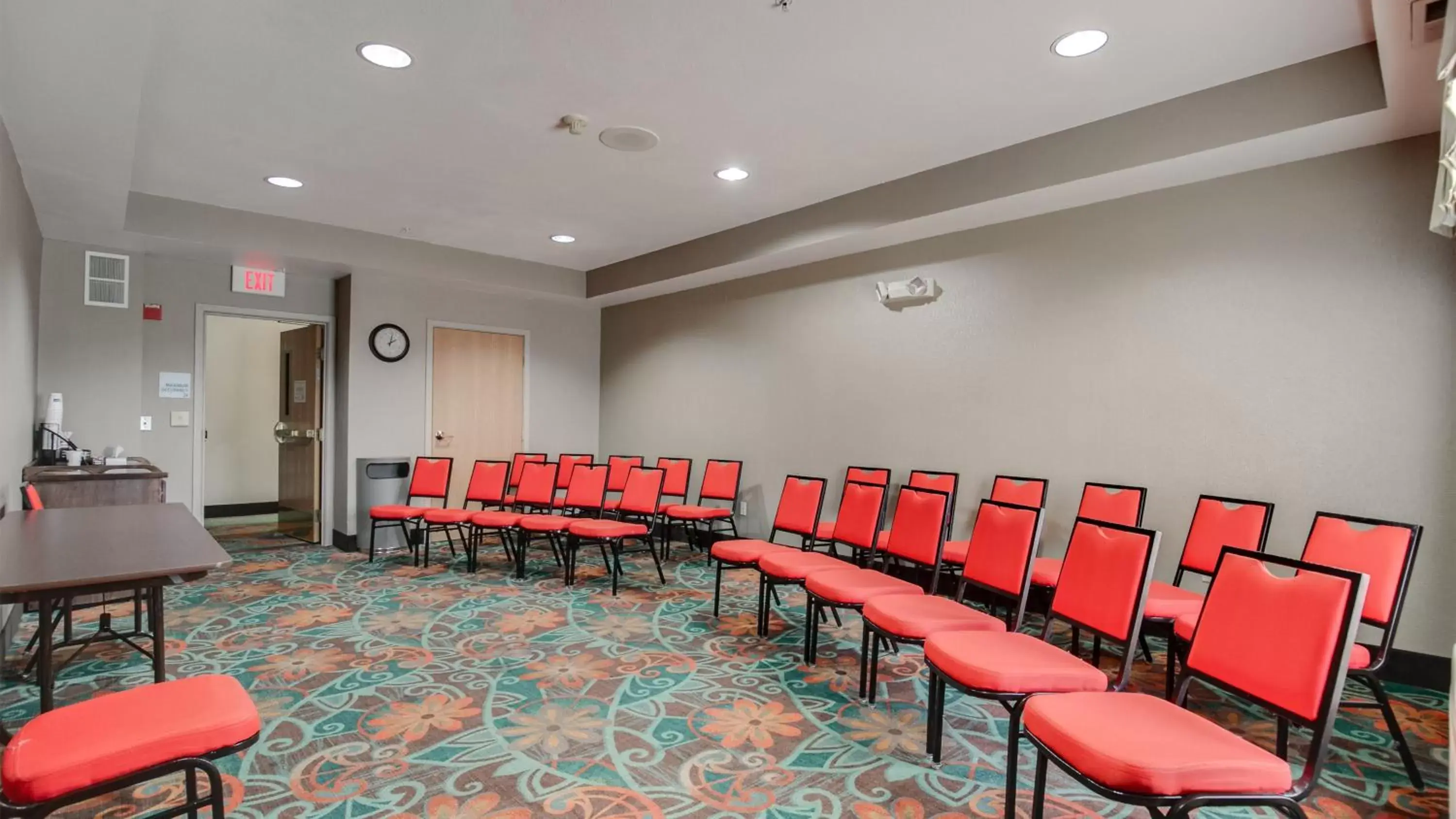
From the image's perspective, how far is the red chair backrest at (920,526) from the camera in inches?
130

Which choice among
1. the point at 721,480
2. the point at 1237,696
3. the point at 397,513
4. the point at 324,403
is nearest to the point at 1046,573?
the point at 1237,696

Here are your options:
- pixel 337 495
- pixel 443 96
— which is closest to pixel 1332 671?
pixel 443 96

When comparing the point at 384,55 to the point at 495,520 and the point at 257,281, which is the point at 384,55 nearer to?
the point at 495,520

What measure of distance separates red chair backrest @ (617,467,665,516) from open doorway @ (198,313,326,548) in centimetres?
365

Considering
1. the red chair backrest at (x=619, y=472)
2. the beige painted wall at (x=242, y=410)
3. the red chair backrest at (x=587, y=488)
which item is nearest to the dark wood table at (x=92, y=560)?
the red chair backrest at (x=587, y=488)

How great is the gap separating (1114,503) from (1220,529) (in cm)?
54

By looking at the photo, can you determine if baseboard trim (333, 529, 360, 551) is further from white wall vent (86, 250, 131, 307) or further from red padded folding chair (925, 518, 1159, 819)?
red padded folding chair (925, 518, 1159, 819)

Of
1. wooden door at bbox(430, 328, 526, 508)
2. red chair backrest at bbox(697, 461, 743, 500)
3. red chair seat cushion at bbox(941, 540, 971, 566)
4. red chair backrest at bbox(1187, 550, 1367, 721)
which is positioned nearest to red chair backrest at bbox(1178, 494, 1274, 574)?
red chair seat cushion at bbox(941, 540, 971, 566)

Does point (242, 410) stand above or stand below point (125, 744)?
above

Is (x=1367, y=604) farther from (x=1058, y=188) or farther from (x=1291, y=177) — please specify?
(x=1058, y=188)

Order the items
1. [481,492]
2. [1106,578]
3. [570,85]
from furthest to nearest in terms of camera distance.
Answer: [481,492], [570,85], [1106,578]

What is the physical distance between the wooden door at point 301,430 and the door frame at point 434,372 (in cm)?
93

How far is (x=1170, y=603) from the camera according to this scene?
10.00 feet

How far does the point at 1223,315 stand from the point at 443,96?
13.8ft
